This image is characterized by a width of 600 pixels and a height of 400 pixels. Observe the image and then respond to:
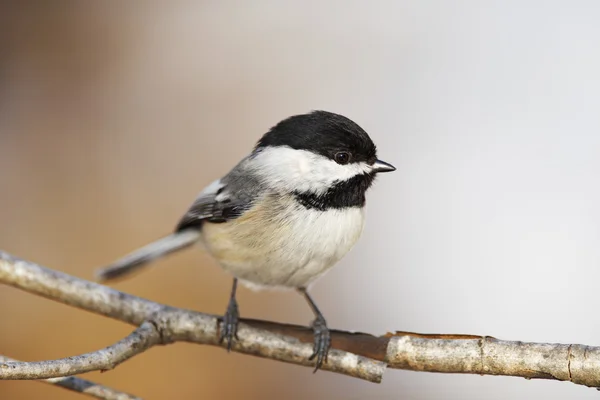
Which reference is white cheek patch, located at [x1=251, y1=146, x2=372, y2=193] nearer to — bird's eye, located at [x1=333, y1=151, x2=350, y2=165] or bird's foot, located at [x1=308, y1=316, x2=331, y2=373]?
bird's eye, located at [x1=333, y1=151, x2=350, y2=165]

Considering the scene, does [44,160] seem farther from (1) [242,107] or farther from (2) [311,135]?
(2) [311,135]

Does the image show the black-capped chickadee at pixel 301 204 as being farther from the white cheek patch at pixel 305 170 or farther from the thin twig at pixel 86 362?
the thin twig at pixel 86 362

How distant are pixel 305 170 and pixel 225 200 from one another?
315 millimetres

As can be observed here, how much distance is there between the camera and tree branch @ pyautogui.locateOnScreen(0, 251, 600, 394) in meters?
1.41

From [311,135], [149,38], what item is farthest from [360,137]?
[149,38]

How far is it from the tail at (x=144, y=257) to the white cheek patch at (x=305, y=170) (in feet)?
1.46

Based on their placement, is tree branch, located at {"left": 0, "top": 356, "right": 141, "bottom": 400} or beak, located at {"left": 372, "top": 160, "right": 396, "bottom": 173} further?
beak, located at {"left": 372, "top": 160, "right": 396, "bottom": 173}

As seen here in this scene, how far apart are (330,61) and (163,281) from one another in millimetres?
1448

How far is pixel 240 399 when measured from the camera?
2.85 metres

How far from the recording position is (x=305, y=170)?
181 cm

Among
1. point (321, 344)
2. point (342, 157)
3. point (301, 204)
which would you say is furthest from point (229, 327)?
point (342, 157)

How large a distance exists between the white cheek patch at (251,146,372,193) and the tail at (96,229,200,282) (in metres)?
0.44

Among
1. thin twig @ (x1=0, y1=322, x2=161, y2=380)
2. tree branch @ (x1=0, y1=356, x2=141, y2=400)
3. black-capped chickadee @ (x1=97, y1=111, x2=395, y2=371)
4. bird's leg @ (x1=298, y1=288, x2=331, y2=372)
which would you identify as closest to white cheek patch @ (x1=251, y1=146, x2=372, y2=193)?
black-capped chickadee @ (x1=97, y1=111, x2=395, y2=371)

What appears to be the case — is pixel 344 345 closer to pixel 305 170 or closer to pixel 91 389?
pixel 305 170
